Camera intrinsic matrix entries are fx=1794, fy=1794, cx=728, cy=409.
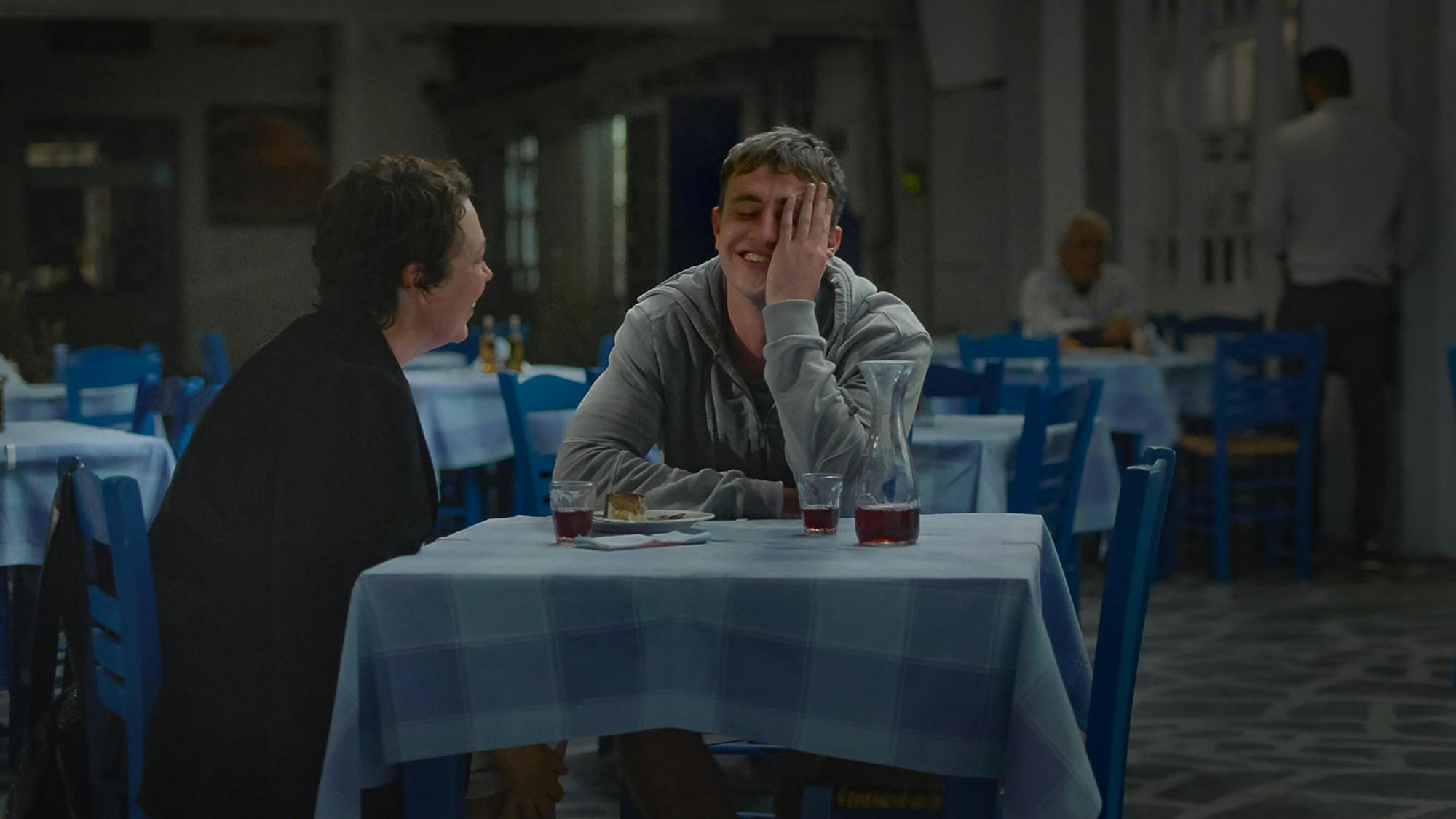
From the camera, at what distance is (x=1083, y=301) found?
777 centimetres

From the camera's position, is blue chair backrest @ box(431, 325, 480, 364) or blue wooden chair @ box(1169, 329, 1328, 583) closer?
blue wooden chair @ box(1169, 329, 1328, 583)

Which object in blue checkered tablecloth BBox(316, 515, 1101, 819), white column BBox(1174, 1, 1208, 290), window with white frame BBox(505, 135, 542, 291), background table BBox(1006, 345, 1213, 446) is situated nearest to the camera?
blue checkered tablecloth BBox(316, 515, 1101, 819)

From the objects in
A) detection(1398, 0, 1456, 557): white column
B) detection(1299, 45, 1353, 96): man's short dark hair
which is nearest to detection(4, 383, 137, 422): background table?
detection(1299, 45, 1353, 96): man's short dark hair

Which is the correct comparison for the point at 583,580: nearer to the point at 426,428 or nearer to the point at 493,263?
the point at 426,428

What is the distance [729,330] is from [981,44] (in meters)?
8.20

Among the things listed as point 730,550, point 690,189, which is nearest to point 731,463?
point 730,550

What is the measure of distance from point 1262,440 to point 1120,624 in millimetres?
5070

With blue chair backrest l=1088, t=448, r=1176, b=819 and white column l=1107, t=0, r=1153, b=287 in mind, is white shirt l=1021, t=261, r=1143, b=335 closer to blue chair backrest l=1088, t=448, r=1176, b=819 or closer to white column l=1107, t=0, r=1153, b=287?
white column l=1107, t=0, r=1153, b=287

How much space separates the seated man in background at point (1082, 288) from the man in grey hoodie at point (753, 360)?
15.7 feet

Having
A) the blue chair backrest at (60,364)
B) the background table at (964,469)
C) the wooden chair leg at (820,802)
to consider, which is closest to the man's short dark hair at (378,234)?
the wooden chair leg at (820,802)

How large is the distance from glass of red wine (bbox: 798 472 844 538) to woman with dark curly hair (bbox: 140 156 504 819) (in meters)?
0.49

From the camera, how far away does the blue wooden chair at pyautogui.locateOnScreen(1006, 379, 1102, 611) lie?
12.3 feet

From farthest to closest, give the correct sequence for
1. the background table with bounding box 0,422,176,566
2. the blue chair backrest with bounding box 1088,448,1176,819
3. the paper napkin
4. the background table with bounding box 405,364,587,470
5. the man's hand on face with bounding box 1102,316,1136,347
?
the man's hand on face with bounding box 1102,316,1136,347 → the background table with bounding box 405,364,587,470 → the background table with bounding box 0,422,176,566 → the paper napkin → the blue chair backrest with bounding box 1088,448,1176,819

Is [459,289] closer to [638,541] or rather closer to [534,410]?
[638,541]
